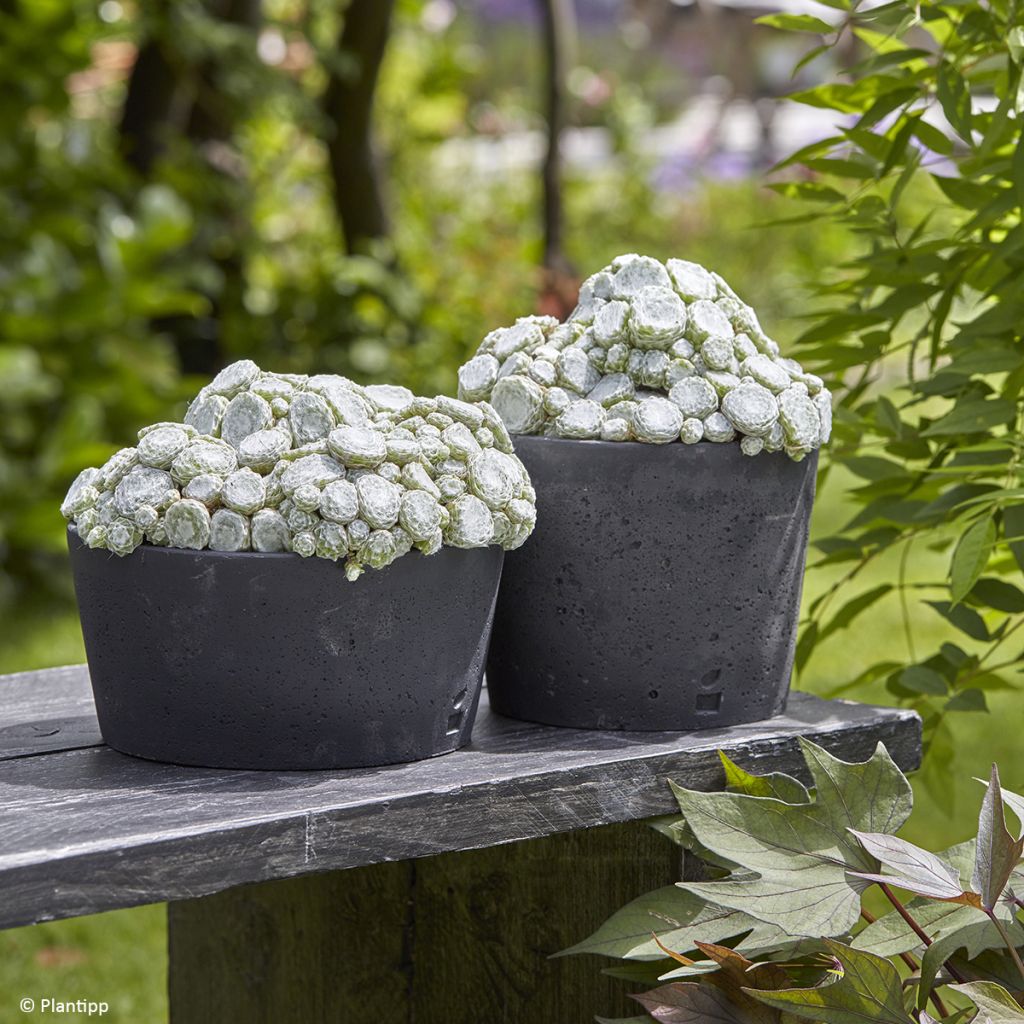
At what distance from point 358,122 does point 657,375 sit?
360 centimetres

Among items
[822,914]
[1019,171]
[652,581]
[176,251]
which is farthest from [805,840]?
[176,251]

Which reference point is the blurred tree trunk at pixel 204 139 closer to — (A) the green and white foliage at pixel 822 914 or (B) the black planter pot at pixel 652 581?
(B) the black planter pot at pixel 652 581

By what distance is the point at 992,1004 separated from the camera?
102 cm

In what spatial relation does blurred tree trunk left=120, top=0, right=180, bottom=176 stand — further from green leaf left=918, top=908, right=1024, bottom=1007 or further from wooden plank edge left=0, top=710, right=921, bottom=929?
green leaf left=918, top=908, right=1024, bottom=1007

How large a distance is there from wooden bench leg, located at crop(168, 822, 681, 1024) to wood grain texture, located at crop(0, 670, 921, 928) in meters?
0.13

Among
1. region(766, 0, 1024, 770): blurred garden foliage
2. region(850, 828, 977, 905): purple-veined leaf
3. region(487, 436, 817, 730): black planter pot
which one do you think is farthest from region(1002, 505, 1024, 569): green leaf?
region(850, 828, 977, 905): purple-veined leaf

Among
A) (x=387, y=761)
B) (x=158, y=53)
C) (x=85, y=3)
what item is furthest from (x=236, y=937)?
(x=158, y=53)

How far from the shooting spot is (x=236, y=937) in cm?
162

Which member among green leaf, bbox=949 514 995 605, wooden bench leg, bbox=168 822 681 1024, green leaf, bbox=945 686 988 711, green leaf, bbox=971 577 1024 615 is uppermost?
green leaf, bbox=949 514 995 605

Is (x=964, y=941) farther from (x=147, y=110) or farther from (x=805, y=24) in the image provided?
(x=147, y=110)

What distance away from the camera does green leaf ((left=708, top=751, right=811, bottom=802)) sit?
120cm

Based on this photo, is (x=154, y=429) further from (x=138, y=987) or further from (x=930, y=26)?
(x=138, y=987)

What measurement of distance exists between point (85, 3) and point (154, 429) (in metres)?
3.38

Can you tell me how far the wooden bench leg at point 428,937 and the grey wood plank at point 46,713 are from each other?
300mm
